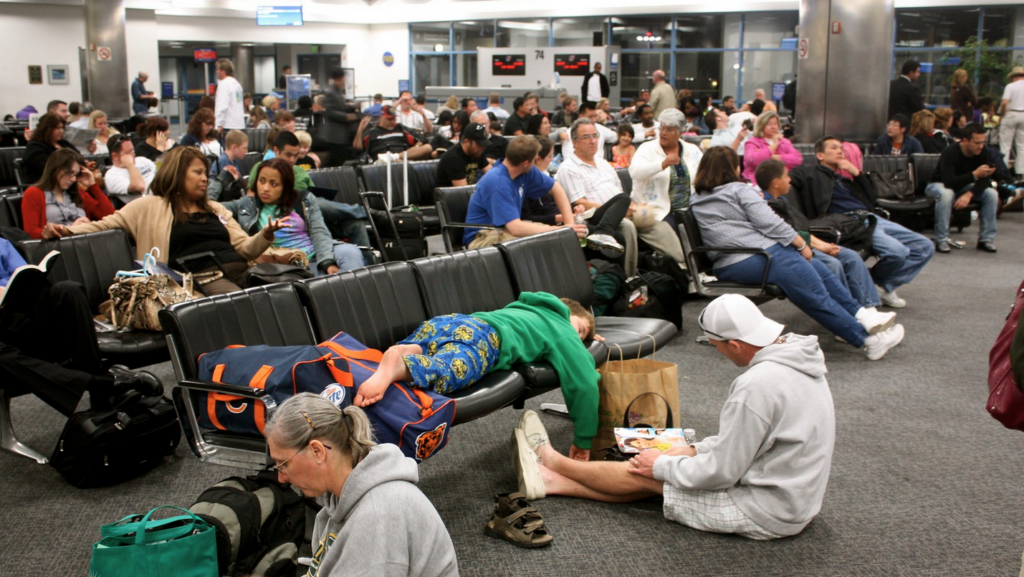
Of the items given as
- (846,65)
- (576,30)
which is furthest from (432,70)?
(846,65)

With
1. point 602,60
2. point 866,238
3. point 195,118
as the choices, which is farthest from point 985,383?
point 602,60

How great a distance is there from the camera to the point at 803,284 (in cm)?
548

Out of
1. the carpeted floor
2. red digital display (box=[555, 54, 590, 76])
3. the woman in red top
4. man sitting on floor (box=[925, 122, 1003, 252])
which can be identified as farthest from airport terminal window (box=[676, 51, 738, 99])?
the woman in red top

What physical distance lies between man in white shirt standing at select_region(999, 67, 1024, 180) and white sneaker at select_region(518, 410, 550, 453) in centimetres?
1106

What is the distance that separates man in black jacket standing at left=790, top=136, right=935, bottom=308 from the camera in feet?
21.5

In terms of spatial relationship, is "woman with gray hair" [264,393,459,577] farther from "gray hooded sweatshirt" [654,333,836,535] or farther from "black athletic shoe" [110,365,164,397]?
"black athletic shoe" [110,365,164,397]

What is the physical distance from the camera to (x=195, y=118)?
902 centimetres

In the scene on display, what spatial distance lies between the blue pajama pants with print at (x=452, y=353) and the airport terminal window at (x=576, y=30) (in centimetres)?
2044

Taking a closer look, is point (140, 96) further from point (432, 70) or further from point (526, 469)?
point (526, 469)

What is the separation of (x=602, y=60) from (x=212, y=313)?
61.3 ft

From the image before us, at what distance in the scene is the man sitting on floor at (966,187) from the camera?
895cm

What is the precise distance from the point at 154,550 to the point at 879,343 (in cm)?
445

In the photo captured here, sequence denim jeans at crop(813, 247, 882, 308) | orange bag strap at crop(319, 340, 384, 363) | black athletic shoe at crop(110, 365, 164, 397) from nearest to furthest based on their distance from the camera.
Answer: orange bag strap at crop(319, 340, 384, 363) → black athletic shoe at crop(110, 365, 164, 397) → denim jeans at crop(813, 247, 882, 308)

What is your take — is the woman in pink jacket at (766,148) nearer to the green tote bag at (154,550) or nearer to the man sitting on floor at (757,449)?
the man sitting on floor at (757,449)
